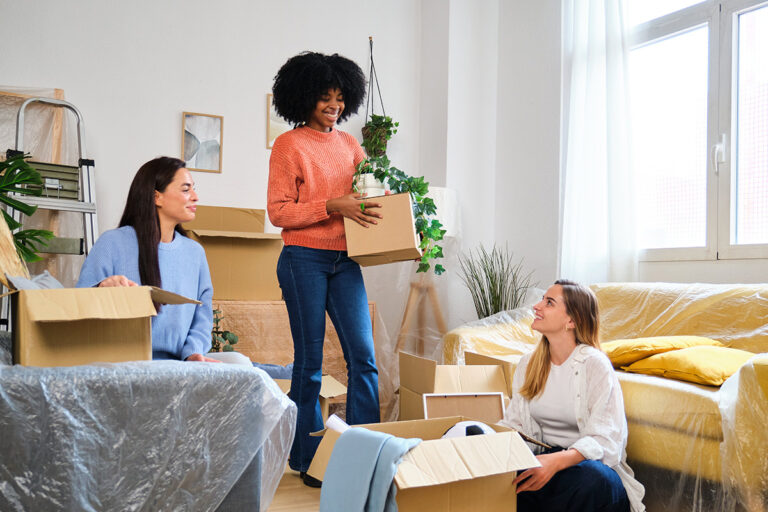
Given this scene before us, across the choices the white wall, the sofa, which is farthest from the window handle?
the white wall

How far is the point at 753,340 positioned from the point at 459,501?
1472 millimetres

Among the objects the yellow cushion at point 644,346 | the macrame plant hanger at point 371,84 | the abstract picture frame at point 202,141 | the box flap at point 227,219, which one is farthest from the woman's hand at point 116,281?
the macrame plant hanger at point 371,84

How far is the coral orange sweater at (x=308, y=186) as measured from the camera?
7.03 feet

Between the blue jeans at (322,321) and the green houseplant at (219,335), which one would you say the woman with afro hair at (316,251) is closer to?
the blue jeans at (322,321)

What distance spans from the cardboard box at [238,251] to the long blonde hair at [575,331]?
173cm

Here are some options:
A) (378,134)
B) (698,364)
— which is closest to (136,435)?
(698,364)

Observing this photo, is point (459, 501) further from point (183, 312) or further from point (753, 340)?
point (753, 340)

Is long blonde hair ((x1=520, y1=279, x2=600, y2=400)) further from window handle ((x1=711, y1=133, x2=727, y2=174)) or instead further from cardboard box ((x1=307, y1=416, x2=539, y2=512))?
window handle ((x1=711, y1=133, x2=727, y2=174))

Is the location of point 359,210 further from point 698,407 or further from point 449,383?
point 698,407

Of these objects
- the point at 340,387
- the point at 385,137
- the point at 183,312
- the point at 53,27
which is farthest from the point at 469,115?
the point at 183,312

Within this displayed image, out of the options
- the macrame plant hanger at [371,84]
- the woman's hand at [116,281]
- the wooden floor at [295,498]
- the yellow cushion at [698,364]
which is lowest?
the wooden floor at [295,498]

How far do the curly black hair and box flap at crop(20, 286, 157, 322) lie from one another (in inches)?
48.2

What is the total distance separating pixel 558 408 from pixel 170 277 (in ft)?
3.53

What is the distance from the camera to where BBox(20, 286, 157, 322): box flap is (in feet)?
3.62
